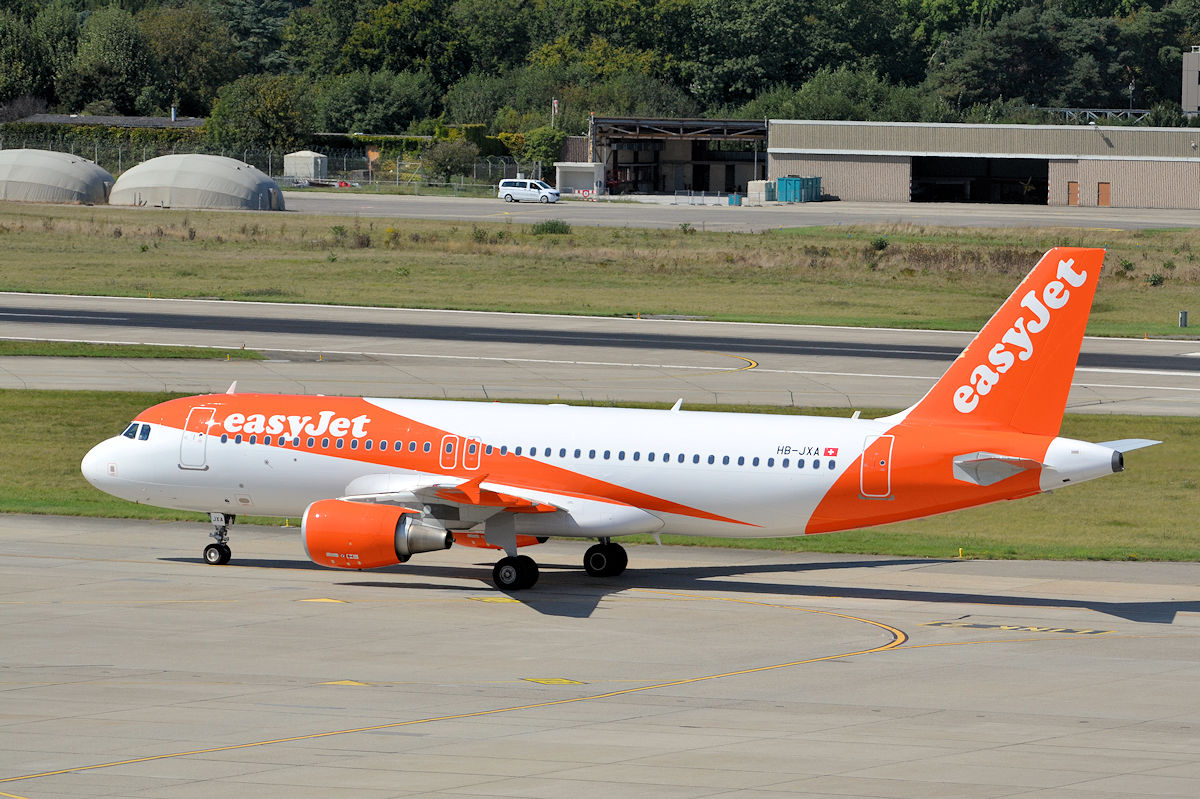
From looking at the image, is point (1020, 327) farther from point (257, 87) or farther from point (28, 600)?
point (257, 87)

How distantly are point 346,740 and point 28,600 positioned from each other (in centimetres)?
1349

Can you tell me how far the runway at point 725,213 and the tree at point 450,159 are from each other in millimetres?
14176

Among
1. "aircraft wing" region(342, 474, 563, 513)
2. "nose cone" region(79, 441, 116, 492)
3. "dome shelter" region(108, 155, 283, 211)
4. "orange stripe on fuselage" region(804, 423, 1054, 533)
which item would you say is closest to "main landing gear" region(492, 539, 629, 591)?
"aircraft wing" region(342, 474, 563, 513)

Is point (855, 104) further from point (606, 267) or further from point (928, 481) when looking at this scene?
point (928, 481)

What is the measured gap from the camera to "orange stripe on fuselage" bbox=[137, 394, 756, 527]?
36.0 metres

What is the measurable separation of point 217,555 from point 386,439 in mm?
5596

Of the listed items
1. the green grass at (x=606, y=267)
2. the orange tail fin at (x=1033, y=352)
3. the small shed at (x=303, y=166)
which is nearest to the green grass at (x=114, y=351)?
the green grass at (x=606, y=267)

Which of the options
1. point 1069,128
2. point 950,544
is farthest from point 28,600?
point 1069,128

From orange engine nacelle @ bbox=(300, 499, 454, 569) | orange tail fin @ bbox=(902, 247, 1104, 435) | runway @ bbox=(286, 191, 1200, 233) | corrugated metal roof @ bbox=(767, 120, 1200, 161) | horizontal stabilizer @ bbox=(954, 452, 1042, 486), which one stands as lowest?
orange engine nacelle @ bbox=(300, 499, 454, 569)

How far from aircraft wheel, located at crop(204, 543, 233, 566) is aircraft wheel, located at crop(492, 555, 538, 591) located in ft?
24.0

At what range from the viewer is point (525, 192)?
164 m

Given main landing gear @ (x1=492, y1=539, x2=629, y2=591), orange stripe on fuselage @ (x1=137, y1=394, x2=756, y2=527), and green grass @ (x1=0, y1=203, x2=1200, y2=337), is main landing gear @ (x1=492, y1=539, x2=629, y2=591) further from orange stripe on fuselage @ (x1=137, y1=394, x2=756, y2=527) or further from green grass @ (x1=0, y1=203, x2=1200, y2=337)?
green grass @ (x1=0, y1=203, x2=1200, y2=337)

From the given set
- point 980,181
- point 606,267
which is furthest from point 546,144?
point 606,267

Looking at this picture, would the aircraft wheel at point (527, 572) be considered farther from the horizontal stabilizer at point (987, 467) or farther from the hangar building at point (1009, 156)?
the hangar building at point (1009, 156)
